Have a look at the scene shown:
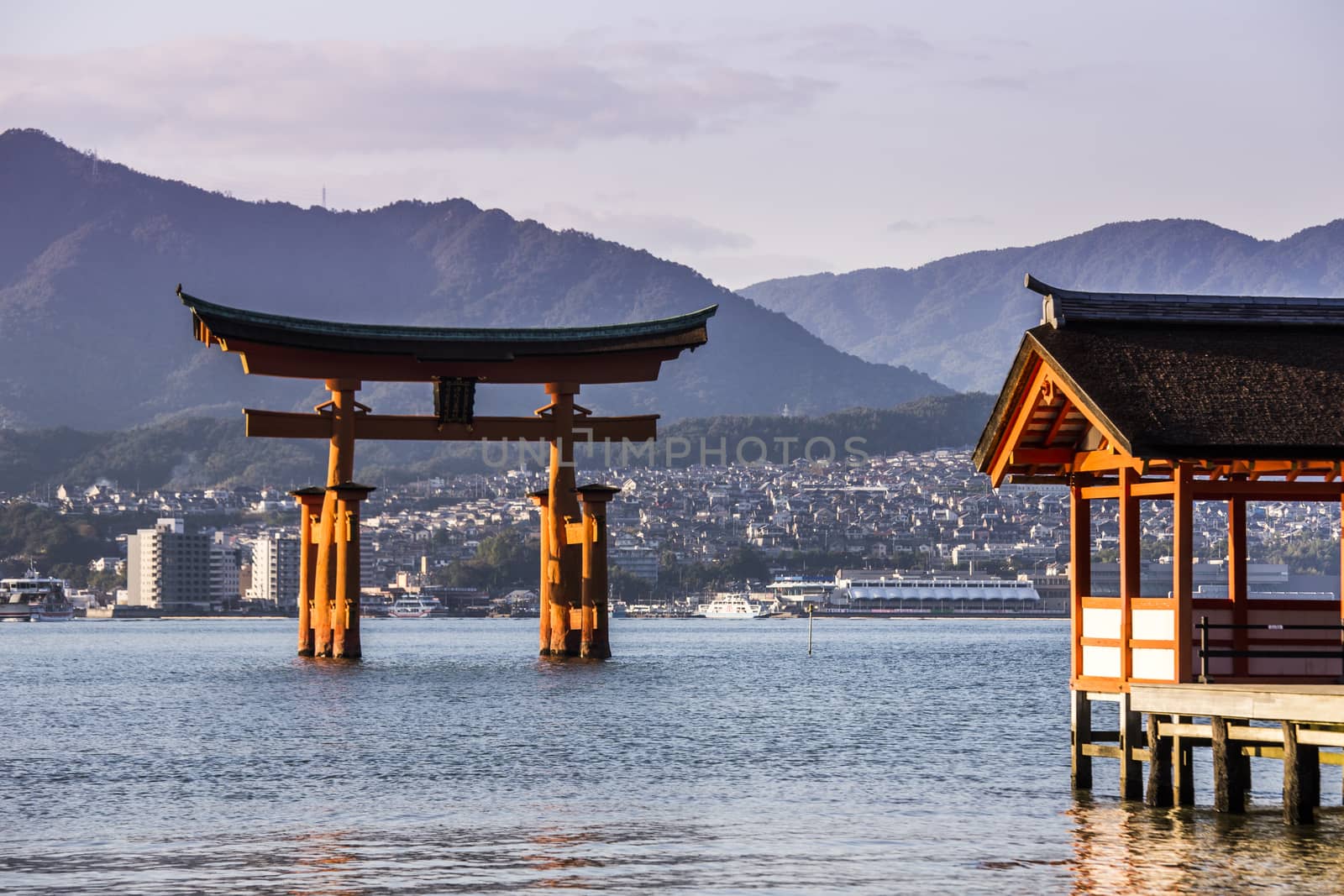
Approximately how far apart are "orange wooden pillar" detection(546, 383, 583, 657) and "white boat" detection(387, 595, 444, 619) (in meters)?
130

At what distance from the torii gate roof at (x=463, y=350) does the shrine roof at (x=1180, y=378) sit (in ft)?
105

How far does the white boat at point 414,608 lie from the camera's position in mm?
187000

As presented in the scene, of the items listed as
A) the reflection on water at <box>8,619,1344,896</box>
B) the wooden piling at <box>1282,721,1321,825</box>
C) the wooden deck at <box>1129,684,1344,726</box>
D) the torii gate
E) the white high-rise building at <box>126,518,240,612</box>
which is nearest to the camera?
the wooden deck at <box>1129,684,1344,726</box>

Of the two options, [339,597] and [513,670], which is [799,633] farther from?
[339,597]

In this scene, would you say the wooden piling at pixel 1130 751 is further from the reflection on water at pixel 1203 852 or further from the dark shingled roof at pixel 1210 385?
the dark shingled roof at pixel 1210 385

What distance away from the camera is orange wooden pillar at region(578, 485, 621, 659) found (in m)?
54.0

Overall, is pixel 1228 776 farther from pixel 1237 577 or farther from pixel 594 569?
pixel 594 569

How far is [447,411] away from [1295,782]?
127 ft

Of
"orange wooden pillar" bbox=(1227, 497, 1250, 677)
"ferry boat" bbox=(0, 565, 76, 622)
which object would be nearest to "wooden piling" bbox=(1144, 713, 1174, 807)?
"orange wooden pillar" bbox=(1227, 497, 1250, 677)

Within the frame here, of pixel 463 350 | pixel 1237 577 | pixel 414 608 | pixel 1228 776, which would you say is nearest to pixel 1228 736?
pixel 1228 776

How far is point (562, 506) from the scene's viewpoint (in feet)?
185

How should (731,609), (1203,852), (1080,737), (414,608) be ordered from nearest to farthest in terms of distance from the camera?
(1203,852)
(1080,737)
(731,609)
(414,608)

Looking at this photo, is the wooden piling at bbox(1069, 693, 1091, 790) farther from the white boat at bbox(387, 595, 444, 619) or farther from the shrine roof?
the white boat at bbox(387, 595, 444, 619)

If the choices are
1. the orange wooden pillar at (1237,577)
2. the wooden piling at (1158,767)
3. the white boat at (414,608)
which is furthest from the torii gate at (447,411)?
the white boat at (414,608)
